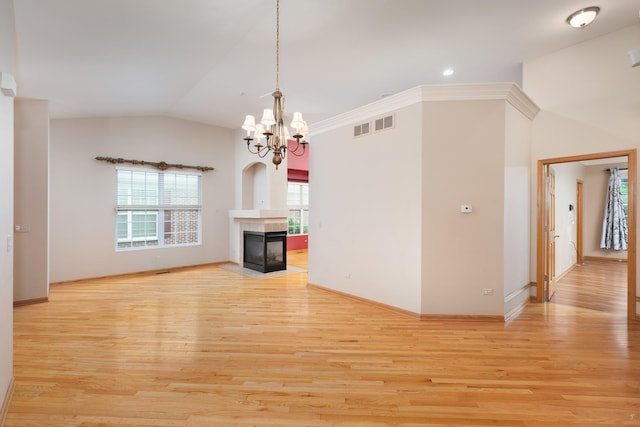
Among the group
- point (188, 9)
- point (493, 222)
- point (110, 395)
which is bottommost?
point (110, 395)

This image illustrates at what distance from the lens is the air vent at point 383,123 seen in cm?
380

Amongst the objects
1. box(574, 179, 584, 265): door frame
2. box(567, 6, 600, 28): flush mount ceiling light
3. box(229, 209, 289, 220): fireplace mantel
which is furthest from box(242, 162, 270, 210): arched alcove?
box(574, 179, 584, 265): door frame

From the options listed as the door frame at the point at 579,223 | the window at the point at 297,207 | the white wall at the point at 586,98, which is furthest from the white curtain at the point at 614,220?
the window at the point at 297,207

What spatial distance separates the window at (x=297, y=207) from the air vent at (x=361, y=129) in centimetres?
475

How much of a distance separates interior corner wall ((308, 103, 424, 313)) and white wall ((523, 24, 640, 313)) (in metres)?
2.07

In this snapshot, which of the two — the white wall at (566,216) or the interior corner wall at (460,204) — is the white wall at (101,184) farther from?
the white wall at (566,216)

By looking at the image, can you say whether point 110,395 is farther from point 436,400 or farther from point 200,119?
point 200,119

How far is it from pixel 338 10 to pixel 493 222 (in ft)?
9.47

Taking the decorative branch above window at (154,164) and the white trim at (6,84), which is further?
the decorative branch above window at (154,164)

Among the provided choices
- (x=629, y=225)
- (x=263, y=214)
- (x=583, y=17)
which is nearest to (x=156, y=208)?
(x=263, y=214)

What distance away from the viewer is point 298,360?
256 centimetres

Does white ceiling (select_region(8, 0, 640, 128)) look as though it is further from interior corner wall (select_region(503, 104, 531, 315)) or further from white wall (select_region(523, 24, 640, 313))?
interior corner wall (select_region(503, 104, 531, 315))

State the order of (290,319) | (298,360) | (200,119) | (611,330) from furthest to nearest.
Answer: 1. (200,119)
2. (290,319)
3. (611,330)
4. (298,360)

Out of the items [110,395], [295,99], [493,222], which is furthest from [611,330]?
[295,99]
